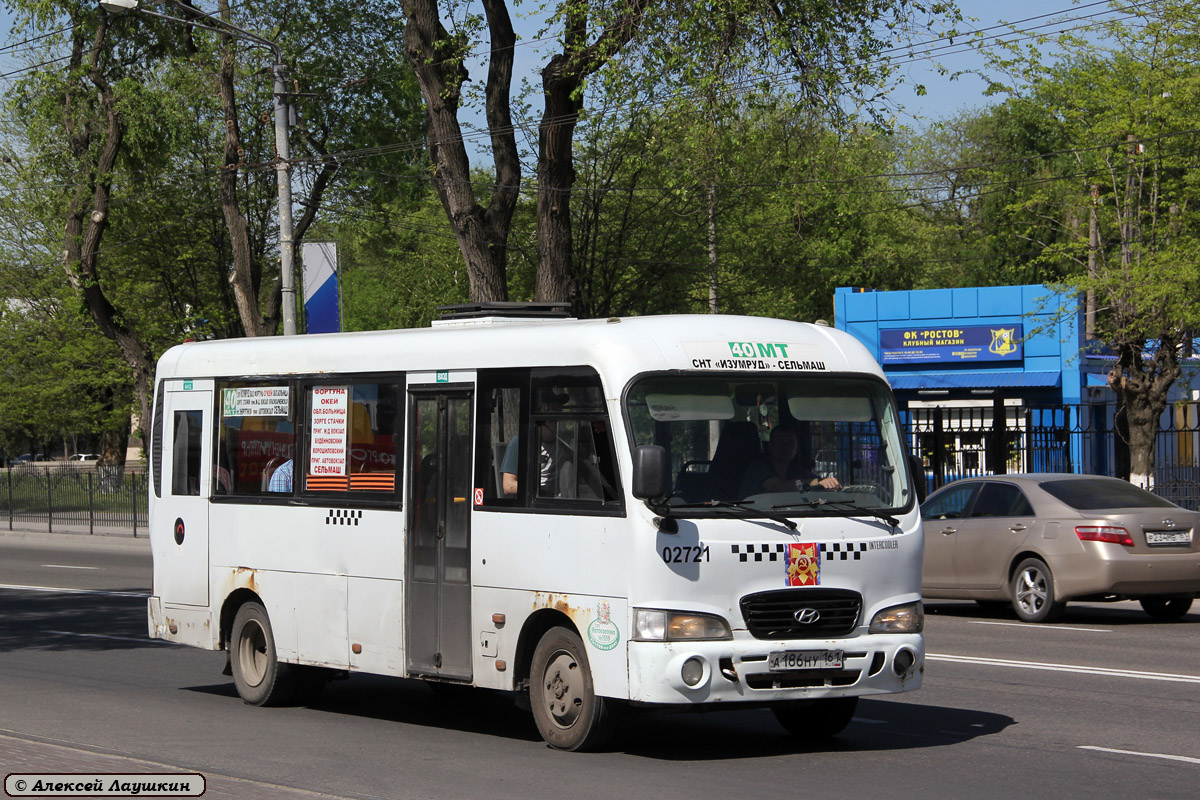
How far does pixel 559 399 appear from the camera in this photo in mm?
9273

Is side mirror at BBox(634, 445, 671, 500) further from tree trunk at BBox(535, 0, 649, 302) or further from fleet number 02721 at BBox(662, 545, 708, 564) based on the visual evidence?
tree trunk at BBox(535, 0, 649, 302)

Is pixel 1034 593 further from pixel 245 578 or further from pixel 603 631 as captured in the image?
pixel 603 631

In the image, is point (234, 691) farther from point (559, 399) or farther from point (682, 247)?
point (682, 247)

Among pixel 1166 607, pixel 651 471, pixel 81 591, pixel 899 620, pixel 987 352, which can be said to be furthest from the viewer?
pixel 987 352

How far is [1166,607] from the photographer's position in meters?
16.7

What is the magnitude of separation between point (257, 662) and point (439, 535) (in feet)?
7.83

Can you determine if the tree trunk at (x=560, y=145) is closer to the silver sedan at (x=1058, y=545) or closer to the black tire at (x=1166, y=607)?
the silver sedan at (x=1058, y=545)

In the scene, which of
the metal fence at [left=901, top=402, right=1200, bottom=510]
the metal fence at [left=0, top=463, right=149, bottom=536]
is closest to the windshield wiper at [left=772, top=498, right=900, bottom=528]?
the metal fence at [left=901, top=402, right=1200, bottom=510]

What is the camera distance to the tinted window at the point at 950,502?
1762 cm

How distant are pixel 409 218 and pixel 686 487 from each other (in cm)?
4568

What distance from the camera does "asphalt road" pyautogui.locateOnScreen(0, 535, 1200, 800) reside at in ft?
26.1

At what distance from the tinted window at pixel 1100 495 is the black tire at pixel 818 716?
7633 millimetres

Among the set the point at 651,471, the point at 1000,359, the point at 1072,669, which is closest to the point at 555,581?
the point at 651,471

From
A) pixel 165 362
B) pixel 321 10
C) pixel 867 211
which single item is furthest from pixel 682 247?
pixel 165 362
